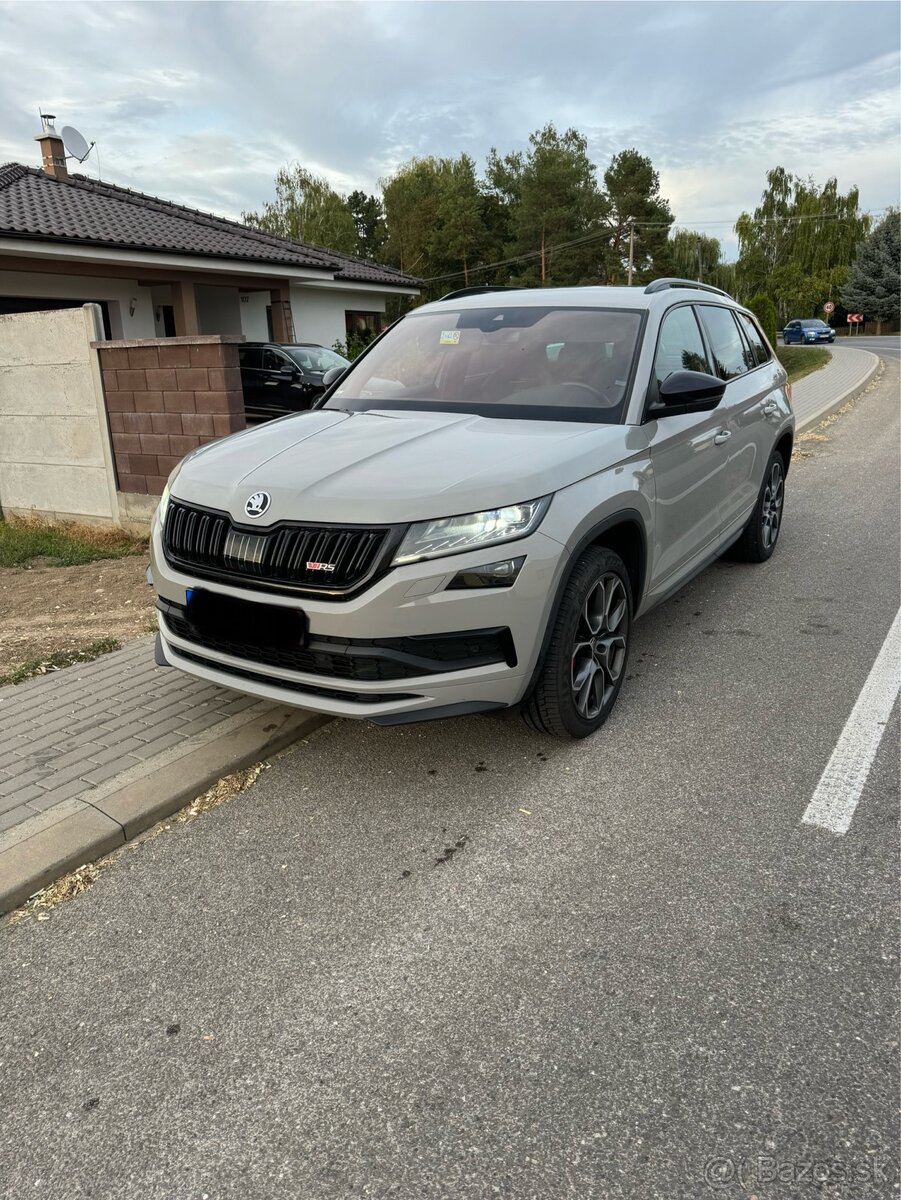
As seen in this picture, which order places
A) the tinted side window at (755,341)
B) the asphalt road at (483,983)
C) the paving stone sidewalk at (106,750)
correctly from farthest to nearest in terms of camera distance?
the tinted side window at (755,341)
the paving stone sidewalk at (106,750)
the asphalt road at (483,983)

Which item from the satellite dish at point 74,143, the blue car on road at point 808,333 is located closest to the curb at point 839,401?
the satellite dish at point 74,143

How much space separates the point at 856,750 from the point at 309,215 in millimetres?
58797

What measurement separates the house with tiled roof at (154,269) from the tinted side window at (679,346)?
41.4 ft

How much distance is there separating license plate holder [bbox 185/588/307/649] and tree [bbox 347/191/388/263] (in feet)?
226

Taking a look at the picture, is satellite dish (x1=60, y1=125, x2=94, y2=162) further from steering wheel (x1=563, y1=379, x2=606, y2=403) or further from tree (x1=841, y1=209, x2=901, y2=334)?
tree (x1=841, y1=209, x2=901, y2=334)

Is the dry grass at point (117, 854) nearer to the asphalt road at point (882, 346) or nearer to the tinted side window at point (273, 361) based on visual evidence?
the tinted side window at point (273, 361)

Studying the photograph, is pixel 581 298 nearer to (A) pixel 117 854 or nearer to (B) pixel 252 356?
(A) pixel 117 854

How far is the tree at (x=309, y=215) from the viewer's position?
55469 mm

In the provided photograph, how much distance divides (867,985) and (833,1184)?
65 cm

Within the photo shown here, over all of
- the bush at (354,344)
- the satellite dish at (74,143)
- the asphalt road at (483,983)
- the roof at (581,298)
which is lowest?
the asphalt road at (483,983)

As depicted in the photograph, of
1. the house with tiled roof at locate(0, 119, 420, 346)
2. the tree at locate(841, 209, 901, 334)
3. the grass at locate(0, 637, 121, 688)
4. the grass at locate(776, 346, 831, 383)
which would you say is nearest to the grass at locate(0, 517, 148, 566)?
the grass at locate(0, 637, 121, 688)

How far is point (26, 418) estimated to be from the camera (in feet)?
27.9

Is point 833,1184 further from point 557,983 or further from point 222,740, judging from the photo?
point 222,740

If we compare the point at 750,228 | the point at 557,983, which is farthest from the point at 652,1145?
the point at 750,228
